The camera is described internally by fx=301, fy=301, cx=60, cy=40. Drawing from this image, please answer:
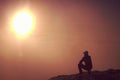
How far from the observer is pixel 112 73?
48812 millimetres

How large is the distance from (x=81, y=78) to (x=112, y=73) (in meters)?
6.64

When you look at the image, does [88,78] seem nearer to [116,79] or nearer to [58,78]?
[116,79]

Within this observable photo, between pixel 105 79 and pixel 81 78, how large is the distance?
3543mm

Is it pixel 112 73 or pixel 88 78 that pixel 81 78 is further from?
pixel 112 73

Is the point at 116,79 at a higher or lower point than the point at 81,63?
lower

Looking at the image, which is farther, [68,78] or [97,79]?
[68,78]

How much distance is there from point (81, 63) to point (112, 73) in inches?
250

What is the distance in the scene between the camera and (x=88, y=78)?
4356 cm

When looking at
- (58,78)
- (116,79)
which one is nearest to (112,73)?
(116,79)

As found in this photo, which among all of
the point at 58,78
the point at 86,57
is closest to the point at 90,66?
the point at 86,57

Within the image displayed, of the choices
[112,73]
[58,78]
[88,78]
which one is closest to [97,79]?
[88,78]

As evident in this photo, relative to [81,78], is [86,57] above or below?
above

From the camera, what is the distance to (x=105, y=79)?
146ft

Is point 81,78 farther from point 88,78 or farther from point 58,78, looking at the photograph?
point 58,78
